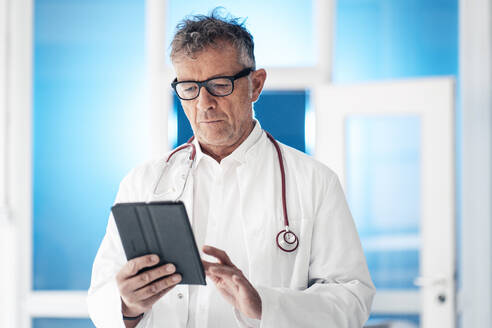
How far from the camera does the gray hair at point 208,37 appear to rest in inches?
50.1

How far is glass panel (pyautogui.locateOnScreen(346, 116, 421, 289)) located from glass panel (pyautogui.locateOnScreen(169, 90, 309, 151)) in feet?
1.04

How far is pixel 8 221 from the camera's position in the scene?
2947 mm

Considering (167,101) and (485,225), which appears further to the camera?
(167,101)

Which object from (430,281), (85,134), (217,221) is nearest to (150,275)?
(217,221)

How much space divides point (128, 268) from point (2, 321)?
7.73ft

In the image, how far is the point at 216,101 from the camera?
1290 millimetres

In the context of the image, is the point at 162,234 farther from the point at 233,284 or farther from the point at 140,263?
the point at 233,284

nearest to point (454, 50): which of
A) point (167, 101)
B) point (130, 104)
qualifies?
point (167, 101)

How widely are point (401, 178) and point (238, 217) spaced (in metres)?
1.62

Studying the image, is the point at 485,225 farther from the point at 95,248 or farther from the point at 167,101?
the point at 95,248

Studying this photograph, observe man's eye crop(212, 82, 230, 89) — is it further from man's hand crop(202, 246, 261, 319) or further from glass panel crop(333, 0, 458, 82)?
glass panel crop(333, 0, 458, 82)

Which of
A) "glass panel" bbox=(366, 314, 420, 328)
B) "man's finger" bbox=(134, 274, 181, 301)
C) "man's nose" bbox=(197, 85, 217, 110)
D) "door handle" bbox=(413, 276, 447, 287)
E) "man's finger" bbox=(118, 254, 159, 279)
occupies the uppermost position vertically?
"man's nose" bbox=(197, 85, 217, 110)

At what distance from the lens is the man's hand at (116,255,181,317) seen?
1044 millimetres

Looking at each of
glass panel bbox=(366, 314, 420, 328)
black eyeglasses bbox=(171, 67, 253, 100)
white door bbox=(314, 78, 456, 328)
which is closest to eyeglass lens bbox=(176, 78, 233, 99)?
black eyeglasses bbox=(171, 67, 253, 100)
